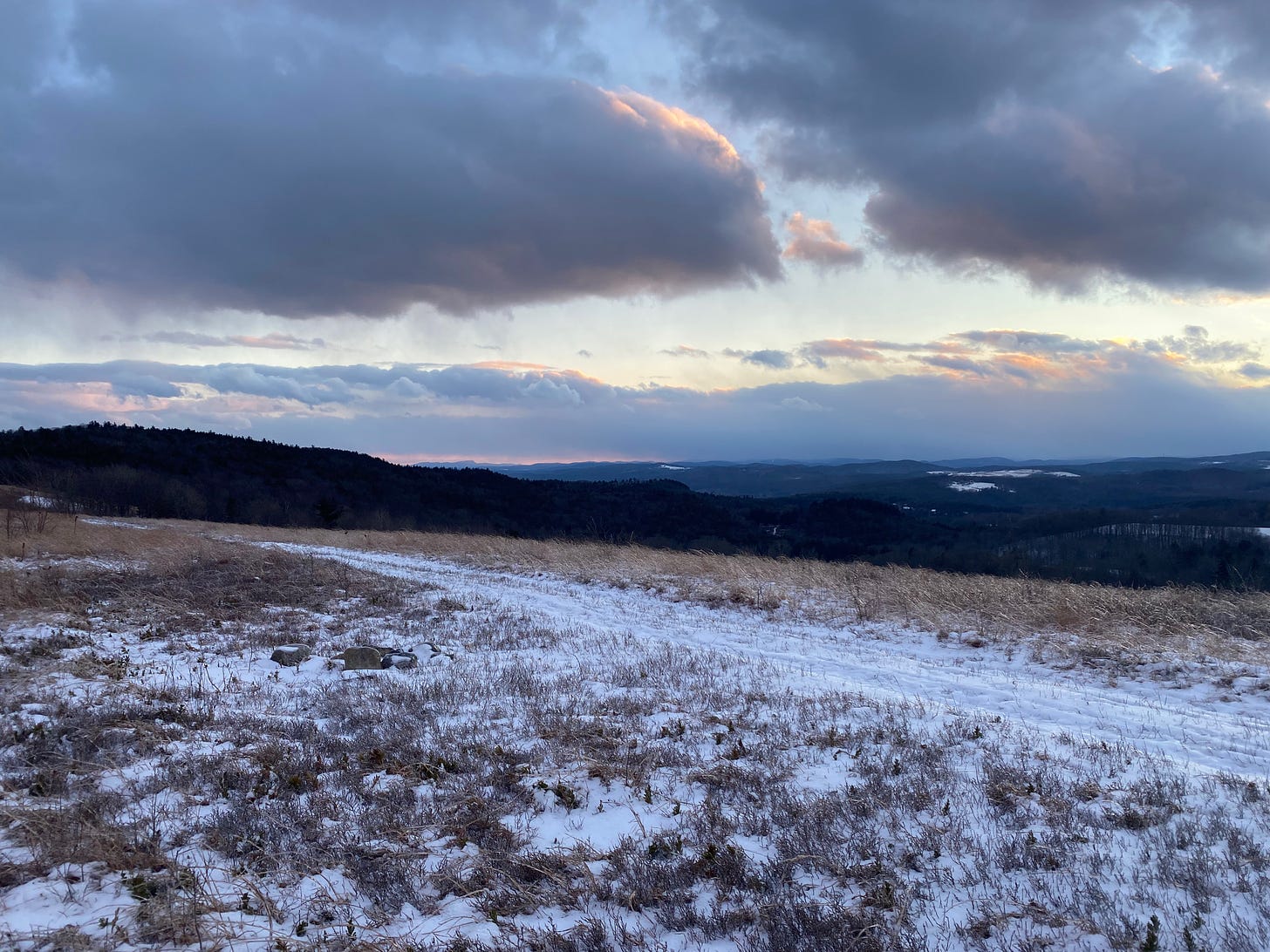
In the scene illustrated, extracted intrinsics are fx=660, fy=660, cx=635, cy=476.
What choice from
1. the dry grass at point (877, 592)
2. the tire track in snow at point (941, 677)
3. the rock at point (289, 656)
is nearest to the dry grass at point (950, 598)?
the dry grass at point (877, 592)

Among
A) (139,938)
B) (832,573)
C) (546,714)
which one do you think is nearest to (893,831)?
(546,714)

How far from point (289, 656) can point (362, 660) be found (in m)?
1.29

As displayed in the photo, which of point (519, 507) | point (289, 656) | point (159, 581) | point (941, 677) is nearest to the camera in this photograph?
point (941, 677)

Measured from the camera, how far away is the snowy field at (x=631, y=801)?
3957mm

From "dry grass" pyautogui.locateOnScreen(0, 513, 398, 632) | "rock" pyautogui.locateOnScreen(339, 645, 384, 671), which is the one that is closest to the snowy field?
"rock" pyautogui.locateOnScreen(339, 645, 384, 671)

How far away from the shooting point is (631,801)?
573 centimetres

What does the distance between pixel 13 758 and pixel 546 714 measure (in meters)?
5.14

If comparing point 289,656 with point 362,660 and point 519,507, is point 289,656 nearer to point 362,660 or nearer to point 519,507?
point 362,660

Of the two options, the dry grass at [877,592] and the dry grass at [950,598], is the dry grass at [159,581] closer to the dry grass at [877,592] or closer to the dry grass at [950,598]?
the dry grass at [877,592]

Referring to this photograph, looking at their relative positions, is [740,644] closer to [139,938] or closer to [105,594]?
[139,938]

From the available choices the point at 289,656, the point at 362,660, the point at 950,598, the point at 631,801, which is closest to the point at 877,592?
the point at 950,598

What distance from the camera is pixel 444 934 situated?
12.9 ft

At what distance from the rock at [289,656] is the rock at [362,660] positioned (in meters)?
0.81

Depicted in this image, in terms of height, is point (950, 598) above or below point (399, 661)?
above
